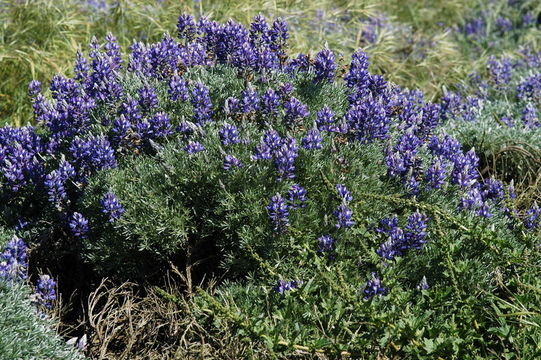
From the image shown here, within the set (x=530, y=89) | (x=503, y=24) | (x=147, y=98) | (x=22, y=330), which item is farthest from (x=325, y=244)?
(x=503, y=24)

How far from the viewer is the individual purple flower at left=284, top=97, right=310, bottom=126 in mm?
3770

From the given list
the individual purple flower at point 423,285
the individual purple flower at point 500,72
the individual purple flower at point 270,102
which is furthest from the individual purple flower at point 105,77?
the individual purple flower at point 500,72

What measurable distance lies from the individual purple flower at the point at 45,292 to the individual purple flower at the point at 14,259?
0.09 metres

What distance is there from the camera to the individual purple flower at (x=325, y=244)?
3420 millimetres

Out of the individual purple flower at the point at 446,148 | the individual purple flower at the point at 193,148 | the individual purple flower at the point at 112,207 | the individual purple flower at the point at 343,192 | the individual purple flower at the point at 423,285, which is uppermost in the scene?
the individual purple flower at the point at 193,148

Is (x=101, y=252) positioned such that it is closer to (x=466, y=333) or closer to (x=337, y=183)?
(x=337, y=183)

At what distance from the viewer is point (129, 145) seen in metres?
3.86

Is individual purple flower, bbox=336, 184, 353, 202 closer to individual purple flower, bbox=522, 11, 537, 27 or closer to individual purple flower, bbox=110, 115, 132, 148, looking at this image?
individual purple flower, bbox=110, 115, 132, 148

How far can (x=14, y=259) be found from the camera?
3.55m

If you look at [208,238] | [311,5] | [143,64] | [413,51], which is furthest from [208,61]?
[413,51]

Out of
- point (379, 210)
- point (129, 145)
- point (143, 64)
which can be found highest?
point (143, 64)

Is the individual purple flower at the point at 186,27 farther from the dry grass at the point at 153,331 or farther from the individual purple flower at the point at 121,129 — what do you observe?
the dry grass at the point at 153,331

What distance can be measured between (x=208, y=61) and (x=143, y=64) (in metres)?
0.43

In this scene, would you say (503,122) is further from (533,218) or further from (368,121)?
(368,121)
